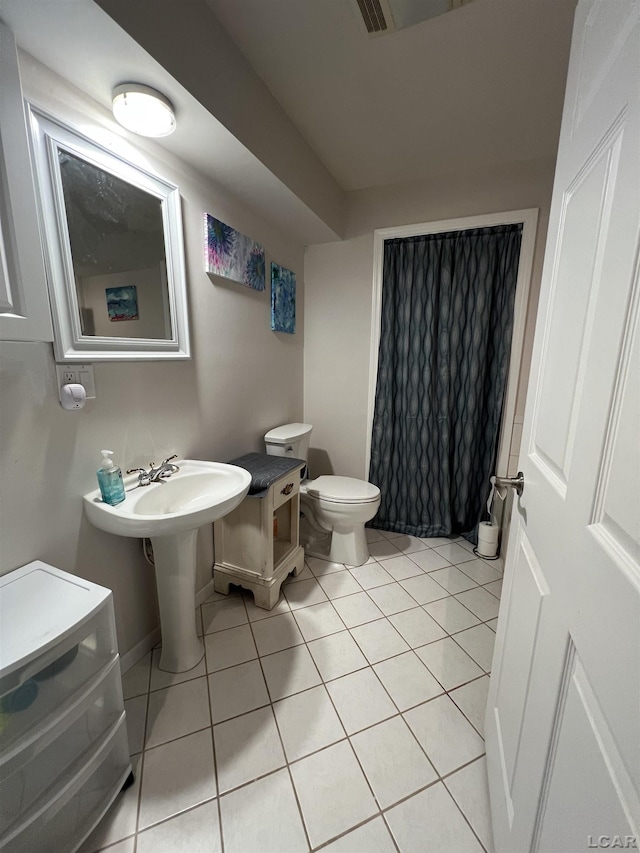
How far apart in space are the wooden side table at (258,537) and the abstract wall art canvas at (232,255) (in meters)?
0.97

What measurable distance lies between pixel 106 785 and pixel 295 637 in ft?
2.55

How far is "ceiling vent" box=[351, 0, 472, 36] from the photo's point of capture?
1.07 metres

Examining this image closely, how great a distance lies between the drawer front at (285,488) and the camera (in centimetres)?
166

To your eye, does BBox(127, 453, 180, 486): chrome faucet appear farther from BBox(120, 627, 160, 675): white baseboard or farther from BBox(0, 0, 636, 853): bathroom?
BBox(120, 627, 160, 675): white baseboard

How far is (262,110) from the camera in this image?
139 centimetres

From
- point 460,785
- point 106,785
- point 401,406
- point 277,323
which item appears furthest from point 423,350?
point 106,785

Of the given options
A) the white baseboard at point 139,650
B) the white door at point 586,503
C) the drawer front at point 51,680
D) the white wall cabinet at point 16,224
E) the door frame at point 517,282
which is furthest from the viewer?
the door frame at point 517,282

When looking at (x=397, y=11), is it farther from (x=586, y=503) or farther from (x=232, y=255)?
(x=586, y=503)

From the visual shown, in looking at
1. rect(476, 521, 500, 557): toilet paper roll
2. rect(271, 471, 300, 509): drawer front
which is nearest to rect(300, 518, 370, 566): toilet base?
rect(271, 471, 300, 509): drawer front

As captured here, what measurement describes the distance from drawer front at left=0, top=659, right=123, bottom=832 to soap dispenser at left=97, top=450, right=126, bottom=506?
474 mm

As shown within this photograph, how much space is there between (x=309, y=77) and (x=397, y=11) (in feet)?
1.36

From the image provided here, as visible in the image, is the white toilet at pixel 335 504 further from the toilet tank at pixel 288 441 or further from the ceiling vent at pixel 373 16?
the ceiling vent at pixel 373 16

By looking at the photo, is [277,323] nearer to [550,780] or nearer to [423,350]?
[423,350]

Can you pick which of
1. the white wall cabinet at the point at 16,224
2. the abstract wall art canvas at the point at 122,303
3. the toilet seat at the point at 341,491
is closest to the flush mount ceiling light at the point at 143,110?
the white wall cabinet at the point at 16,224
